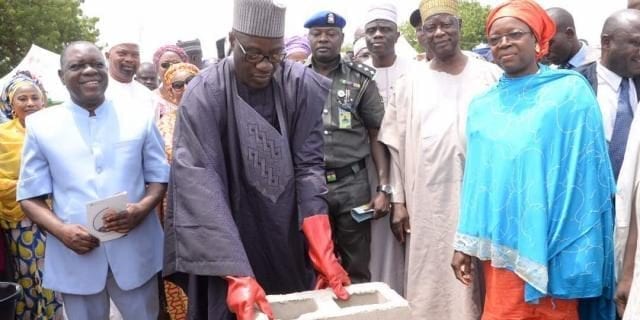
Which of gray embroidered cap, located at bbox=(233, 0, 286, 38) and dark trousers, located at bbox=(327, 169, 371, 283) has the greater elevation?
gray embroidered cap, located at bbox=(233, 0, 286, 38)

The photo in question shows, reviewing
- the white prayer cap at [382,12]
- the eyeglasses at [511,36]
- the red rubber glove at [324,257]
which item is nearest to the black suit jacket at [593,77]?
the eyeglasses at [511,36]

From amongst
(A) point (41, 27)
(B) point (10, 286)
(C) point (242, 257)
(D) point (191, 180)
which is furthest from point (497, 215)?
(A) point (41, 27)

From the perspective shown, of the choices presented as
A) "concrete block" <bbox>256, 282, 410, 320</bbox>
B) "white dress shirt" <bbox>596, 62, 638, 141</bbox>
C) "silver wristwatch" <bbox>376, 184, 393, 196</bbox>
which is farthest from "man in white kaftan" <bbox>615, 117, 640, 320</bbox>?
"silver wristwatch" <bbox>376, 184, 393, 196</bbox>

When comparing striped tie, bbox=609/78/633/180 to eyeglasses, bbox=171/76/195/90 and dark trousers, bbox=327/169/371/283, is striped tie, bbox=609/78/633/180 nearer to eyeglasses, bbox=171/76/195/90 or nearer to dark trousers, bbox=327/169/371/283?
dark trousers, bbox=327/169/371/283

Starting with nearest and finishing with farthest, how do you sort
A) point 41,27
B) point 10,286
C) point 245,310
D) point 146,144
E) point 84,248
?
1. point 245,310
2. point 84,248
3. point 146,144
4. point 10,286
5. point 41,27

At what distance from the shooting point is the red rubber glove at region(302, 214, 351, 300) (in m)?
2.05

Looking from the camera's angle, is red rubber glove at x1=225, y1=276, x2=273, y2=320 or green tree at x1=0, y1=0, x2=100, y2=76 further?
green tree at x1=0, y1=0, x2=100, y2=76

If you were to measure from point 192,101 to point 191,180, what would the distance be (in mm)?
321

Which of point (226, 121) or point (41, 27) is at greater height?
point (41, 27)

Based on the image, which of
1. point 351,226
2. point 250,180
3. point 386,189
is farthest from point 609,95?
point 250,180

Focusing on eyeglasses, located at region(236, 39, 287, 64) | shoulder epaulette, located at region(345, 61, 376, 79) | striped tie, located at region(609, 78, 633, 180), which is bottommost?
striped tie, located at region(609, 78, 633, 180)

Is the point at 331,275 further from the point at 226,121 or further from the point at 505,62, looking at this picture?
the point at 505,62

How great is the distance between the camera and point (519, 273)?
2367 mm

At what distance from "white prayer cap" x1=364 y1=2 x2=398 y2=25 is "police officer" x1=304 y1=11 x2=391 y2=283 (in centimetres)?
71
